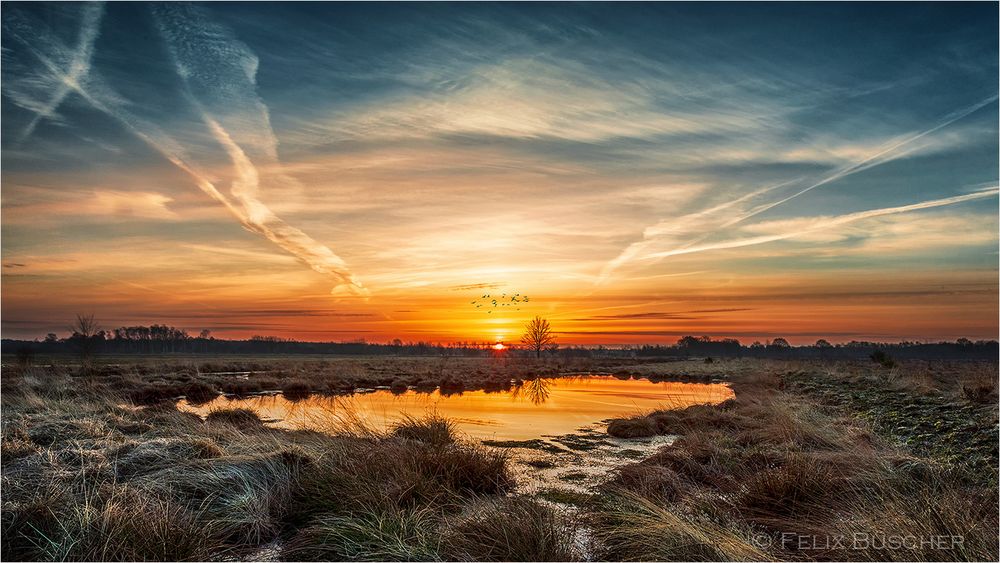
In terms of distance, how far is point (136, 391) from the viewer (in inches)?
989

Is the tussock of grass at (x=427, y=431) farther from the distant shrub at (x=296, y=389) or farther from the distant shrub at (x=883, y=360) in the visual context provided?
the distant shrub at (x=883, y=360)

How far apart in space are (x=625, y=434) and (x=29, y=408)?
1616 cm

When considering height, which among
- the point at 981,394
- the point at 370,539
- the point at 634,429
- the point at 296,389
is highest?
the point at 981,394

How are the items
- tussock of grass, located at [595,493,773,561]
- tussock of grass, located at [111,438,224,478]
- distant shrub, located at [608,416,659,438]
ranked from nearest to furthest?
tussock of grass, located at [595,493,773,561]
tussock of grass, located at [111,438,224,478]
distant shrub, located at [608,416,659,438]

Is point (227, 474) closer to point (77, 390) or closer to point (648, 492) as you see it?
point (648, 492)

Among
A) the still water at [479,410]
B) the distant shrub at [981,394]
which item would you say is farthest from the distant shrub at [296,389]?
the distant shrub at [981,394]

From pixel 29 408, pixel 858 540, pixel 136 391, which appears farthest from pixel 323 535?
pixel 136 391

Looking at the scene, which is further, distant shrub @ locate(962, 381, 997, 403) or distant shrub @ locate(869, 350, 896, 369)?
distant shrub @ locate(869, 350, 896, 369)

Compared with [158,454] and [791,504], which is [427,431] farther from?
[791,504]

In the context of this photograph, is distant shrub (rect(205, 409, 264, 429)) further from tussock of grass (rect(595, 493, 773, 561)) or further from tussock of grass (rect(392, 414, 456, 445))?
tussock of grass (rect(595, 493, 773, 561))

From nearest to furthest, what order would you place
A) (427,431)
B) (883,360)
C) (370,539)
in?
(370,539), (427,431), (883,360)

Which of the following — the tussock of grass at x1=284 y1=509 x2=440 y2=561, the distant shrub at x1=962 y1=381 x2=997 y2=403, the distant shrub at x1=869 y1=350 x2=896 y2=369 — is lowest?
the distant shrub at x1=869 y1=350 x2=896 y2=369

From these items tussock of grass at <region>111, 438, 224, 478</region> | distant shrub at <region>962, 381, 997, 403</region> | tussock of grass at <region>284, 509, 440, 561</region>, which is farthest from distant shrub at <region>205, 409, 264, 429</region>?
distant shrub at <region>962, 381, 997, 403</region>

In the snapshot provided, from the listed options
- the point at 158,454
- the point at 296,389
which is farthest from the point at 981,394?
the point at 296,389
